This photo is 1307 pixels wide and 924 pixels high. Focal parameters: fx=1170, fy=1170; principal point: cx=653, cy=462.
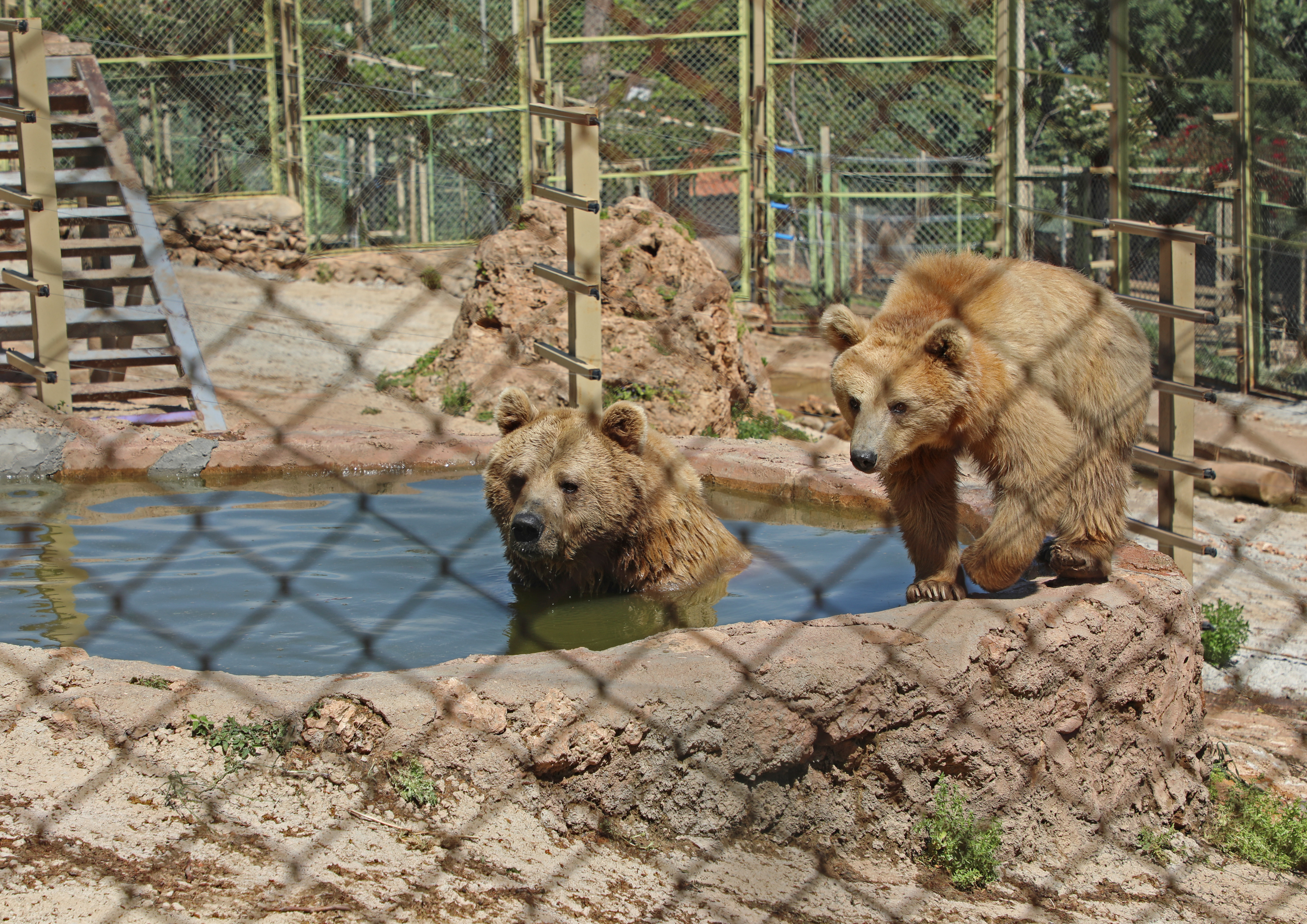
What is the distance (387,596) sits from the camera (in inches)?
158

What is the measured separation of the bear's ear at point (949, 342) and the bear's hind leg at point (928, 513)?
34 centimetres

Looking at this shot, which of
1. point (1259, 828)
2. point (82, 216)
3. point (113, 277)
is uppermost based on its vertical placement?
point (82, 216)

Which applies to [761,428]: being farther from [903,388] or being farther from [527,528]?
[903,388]

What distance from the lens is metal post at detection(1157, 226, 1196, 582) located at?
4.40 metres

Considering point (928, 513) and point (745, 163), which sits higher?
point (745, 163)

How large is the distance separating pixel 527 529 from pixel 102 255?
5.19m

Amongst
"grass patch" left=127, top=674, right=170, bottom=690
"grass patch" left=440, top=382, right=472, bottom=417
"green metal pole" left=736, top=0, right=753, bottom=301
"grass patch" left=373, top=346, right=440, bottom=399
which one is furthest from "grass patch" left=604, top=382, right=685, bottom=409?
"green metal pole" left=736, top=0, right=753, bottom=301

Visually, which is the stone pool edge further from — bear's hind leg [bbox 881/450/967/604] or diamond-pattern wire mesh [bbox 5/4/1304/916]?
bear's hind leg [bbox 881/450/967/604]

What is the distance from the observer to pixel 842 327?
327cm

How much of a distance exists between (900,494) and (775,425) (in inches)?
167

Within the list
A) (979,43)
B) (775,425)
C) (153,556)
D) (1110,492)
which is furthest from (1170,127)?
(153,556)

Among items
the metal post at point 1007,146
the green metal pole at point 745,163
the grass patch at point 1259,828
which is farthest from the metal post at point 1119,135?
the green metal pole at point 745,163

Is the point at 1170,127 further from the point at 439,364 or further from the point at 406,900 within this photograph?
the point at 406,900

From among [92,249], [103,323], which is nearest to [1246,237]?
[103,323]
